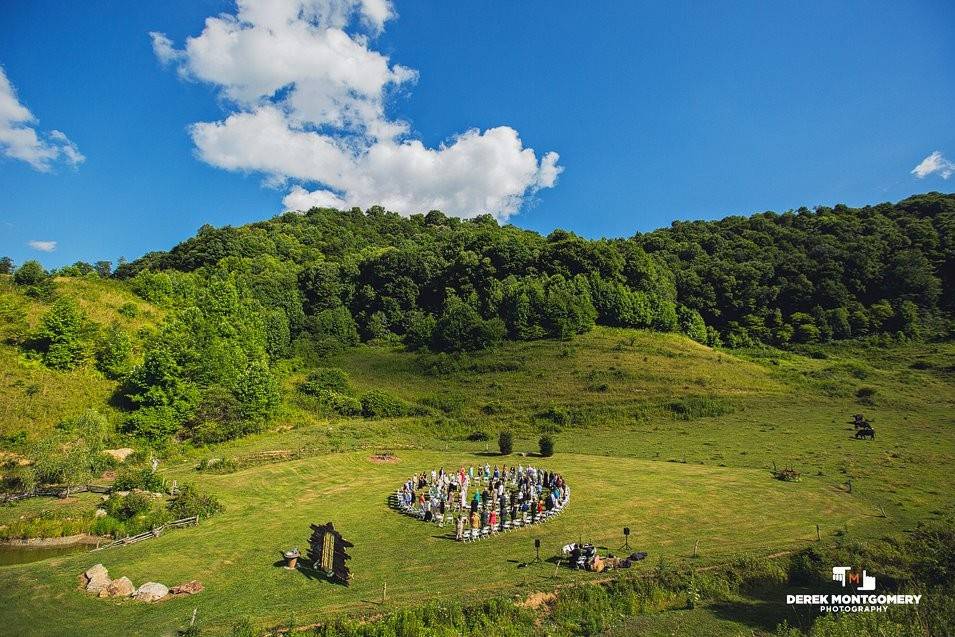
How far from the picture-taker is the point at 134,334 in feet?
219

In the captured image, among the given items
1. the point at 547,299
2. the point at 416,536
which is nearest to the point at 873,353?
the point at 547,299

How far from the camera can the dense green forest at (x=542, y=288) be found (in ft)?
299

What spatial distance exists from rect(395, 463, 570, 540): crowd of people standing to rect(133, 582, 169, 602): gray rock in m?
13.1

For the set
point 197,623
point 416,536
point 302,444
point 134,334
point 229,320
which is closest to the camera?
point 197,623

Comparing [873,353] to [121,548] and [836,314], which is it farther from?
[121,548]

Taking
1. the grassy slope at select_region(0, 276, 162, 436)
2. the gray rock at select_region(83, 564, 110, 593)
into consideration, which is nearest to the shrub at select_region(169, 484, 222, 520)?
the gray rock at select_region(83, 564, 110, 593)

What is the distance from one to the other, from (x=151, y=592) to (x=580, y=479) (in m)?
27.6

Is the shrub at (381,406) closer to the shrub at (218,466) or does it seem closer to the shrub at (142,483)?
the shrub at (218,466)


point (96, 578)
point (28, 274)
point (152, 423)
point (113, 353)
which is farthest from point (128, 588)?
point (28, 274)

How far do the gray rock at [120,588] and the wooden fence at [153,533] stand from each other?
6.46 metres

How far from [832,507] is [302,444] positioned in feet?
149

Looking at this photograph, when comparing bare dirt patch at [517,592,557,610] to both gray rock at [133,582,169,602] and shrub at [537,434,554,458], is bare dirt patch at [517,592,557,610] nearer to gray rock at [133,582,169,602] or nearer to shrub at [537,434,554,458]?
gray rock at [133,582,169,602]

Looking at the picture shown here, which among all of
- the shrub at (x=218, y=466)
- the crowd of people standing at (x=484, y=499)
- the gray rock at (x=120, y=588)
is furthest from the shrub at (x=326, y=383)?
the gray rock at (x=120, y=588)

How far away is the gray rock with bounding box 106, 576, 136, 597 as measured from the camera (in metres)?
18.7
